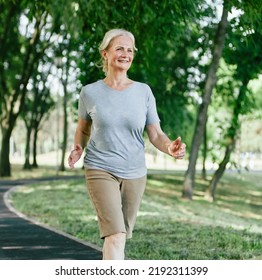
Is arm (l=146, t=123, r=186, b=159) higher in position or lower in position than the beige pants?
higher

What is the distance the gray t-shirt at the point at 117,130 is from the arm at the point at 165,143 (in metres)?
0.14

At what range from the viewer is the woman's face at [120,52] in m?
4.92

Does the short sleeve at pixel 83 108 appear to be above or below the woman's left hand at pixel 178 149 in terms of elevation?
above

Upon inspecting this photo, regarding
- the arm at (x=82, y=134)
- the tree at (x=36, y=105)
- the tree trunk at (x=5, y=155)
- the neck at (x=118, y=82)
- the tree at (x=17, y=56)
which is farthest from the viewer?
the tree at (x=36, y=105)

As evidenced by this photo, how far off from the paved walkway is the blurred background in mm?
2742

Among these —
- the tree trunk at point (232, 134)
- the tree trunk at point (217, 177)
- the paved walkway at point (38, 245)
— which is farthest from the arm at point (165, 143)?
the tree trunk at point (217, 177)

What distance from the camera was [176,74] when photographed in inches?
1136

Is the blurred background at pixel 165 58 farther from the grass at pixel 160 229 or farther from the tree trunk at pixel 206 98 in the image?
the grass at pixel 160 229

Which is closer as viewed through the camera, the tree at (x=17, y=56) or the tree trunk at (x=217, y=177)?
the tree trunk at (x=217, y=177)

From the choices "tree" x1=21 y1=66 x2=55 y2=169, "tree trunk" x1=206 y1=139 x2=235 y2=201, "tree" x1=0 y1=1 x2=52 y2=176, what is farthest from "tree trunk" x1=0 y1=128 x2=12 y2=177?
"tree trunk" x1=206 y1=139 x2=235 y2=201

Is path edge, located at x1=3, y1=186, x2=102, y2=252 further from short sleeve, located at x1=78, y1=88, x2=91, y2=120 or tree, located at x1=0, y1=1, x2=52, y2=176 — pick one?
tree, located at x1=0, y1=1, x2=52, y2=176

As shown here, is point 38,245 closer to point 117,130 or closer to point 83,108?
point 83,108

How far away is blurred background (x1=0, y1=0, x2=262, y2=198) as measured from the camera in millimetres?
10555

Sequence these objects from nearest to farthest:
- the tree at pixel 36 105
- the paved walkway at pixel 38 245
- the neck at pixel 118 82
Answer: the neck at pixel 118 82 < the paved walkway at pixel 38 245 < the tree at pixel 36 105
